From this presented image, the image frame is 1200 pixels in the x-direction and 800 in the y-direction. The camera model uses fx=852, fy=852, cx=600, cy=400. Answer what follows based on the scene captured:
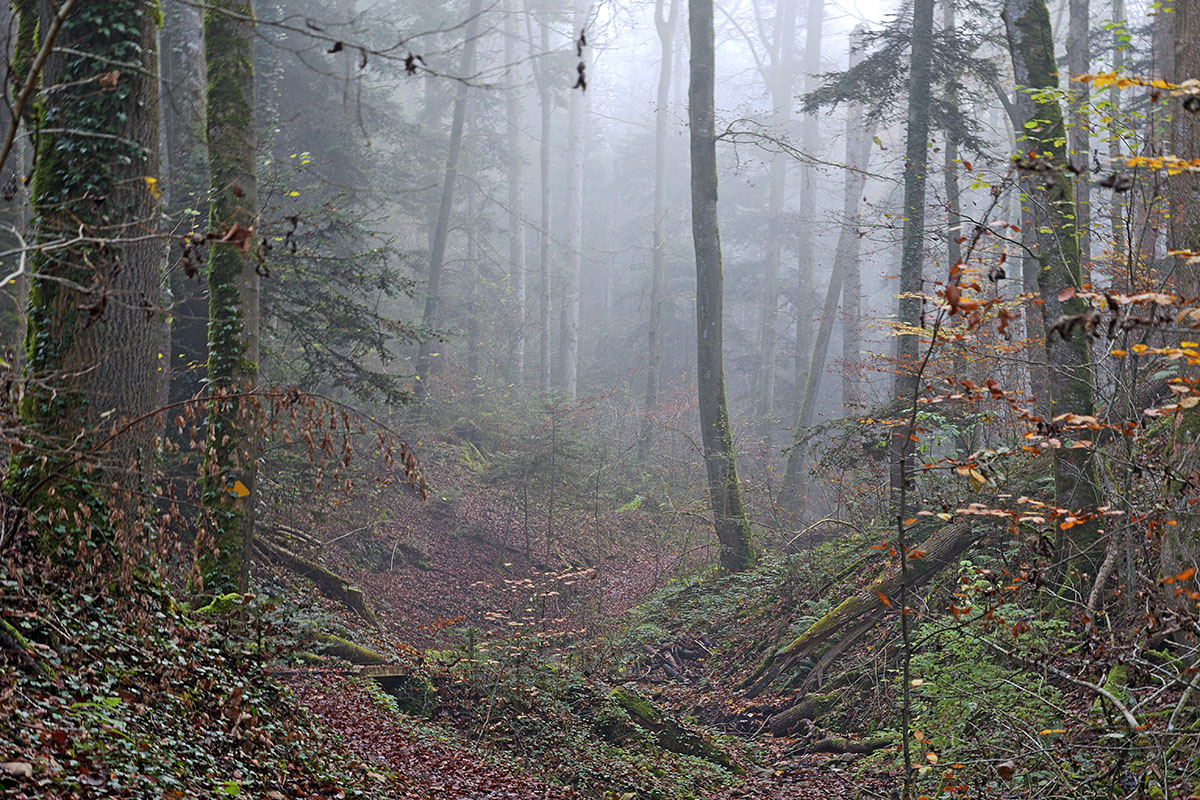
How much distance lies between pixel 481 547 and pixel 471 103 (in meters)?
15.9

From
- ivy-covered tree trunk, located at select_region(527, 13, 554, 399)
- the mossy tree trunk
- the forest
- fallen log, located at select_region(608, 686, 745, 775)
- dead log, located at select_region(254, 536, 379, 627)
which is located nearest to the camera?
the forest

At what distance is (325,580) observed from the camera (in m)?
11.1

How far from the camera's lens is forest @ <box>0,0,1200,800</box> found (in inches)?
186

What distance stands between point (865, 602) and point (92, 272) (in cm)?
795

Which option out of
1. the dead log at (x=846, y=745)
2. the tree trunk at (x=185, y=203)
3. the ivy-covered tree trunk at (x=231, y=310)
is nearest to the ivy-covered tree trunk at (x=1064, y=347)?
the dead log at (x=846, y=745)

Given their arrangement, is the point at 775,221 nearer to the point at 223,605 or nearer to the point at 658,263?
the point at 658,263

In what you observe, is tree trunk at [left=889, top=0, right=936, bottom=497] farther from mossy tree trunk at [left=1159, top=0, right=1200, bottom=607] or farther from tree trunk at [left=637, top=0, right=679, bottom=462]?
tree trunk at [left=637, top=0, right=679, bottom=462]

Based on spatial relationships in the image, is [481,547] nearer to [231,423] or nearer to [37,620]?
[231,423]

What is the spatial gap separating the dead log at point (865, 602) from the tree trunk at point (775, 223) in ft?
53.9

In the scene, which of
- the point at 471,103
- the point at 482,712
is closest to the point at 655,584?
the point at 482,712

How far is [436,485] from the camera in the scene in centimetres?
1655

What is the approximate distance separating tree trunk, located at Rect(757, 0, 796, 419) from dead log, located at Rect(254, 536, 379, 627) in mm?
17011

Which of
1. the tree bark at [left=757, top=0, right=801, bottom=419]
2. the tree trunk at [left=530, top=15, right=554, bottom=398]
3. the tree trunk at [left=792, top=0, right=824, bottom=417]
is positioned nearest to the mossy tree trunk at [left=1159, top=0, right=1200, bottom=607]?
the tree bark at [left=757, top=0, right=801, bottom=419]

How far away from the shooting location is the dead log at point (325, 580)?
10.9 meters
